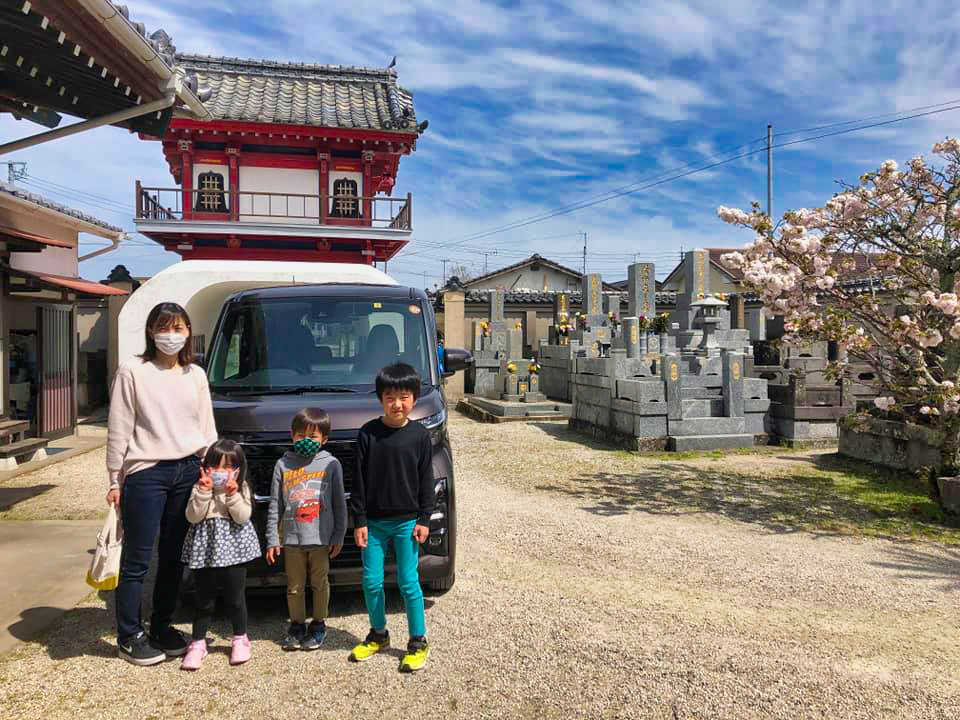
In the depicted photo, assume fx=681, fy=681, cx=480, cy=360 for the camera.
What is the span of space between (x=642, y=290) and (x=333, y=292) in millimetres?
12779

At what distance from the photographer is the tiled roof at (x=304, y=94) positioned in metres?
17.1

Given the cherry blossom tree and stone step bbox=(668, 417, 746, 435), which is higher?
the cherry blossom tree

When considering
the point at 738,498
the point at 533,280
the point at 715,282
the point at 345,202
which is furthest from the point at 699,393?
the point at 533,280

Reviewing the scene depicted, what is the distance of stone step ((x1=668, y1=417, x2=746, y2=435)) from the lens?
1092 cm

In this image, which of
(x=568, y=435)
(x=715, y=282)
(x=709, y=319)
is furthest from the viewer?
(x=715, y=282)

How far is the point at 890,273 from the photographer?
24.3 feet

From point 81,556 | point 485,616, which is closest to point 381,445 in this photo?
point 485,616

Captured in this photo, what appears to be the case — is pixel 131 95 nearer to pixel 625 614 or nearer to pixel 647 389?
pixel 625 614

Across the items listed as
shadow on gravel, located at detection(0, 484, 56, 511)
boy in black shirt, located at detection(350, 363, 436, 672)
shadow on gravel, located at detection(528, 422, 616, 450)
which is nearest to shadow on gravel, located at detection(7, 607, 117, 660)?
boy in black shirt, located at detection(350, 363, 436, 672)

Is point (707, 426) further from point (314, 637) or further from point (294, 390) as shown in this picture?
point (314, 637)

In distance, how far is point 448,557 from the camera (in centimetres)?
431

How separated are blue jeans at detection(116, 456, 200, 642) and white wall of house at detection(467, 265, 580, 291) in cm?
3231

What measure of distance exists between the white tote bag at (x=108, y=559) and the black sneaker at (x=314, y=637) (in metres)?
1.04

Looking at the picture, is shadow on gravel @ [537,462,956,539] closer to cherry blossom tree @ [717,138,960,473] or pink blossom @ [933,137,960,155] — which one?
cherry blossom tree @ [717,138,960,473]
